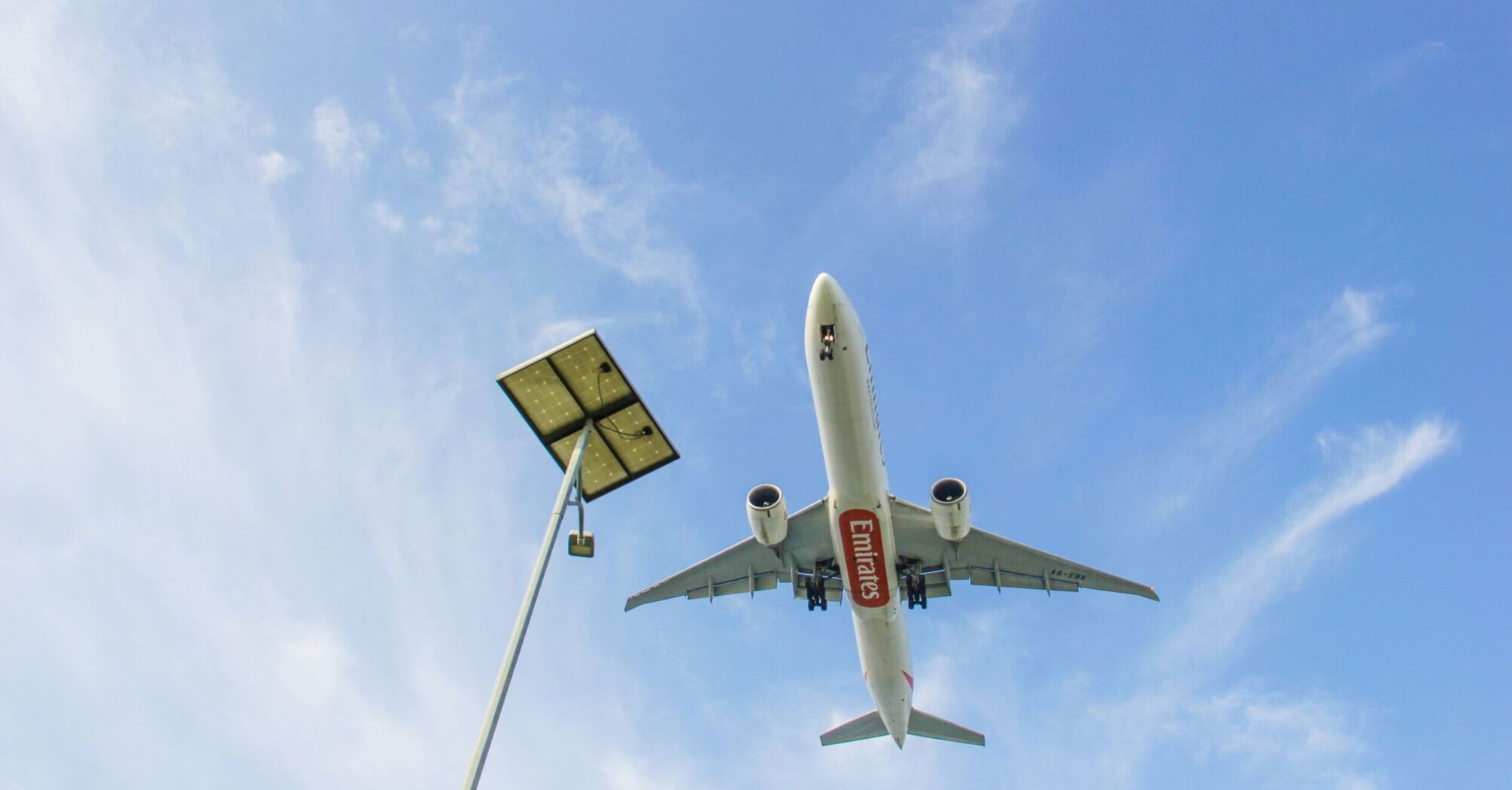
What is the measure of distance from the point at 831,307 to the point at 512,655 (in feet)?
42.6

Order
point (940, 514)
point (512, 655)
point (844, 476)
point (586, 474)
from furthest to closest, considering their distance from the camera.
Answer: point (940, 514) < point (844, 476) < point (586, 474) < point (512, 655)

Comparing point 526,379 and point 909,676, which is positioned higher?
point 909,676

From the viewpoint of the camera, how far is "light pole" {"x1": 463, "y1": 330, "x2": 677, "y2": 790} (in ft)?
41.7

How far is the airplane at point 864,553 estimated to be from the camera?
22359 mm

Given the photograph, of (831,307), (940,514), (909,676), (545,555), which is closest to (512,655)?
(545,555)

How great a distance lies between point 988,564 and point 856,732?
9.18m

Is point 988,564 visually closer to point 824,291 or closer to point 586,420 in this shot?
point 824,291

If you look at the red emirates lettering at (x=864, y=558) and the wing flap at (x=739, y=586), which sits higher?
the wing flap at (x=739, y=586)

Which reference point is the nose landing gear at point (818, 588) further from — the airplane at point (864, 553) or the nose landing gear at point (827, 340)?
the nose landing gear at point (827, 340)

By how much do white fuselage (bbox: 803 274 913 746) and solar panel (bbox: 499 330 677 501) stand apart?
862 centimetres

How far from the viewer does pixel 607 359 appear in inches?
507

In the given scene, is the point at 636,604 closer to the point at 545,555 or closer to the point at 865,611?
the point at 865,611

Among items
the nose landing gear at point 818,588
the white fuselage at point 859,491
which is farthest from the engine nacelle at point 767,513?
the nose landing gear at point 818,588

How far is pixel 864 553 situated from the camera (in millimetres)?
25766
